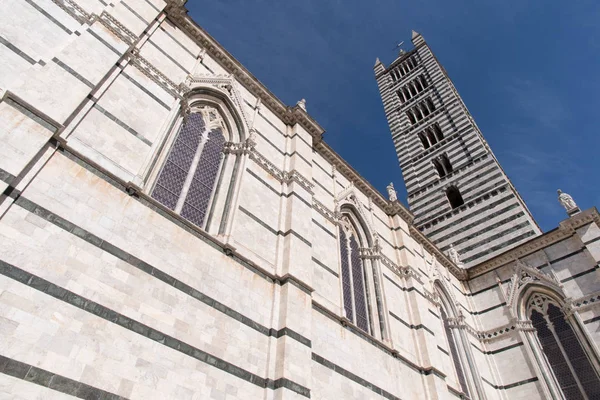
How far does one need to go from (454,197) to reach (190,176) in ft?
60.0

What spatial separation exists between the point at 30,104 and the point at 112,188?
1.55m

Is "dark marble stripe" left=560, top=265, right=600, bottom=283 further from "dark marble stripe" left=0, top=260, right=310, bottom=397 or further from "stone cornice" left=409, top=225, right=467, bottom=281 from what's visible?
"dark marble stripe" left=0, top=260, right=310, bottom=397

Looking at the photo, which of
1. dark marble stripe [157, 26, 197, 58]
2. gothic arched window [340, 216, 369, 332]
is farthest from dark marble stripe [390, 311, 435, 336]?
dark marble stripe [157, 26, 197, 58]

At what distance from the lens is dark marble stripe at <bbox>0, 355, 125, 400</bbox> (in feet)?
14.1

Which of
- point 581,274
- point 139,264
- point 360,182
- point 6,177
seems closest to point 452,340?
point 581,274

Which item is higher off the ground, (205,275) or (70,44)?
(70,44)

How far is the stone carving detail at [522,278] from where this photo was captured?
15.0 metres

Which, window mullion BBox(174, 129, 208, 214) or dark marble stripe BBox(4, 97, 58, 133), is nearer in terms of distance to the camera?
dark marble stripe BBox(4, 97, 58, 133)

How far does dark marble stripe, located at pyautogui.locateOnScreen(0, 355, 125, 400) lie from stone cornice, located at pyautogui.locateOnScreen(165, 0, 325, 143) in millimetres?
8465

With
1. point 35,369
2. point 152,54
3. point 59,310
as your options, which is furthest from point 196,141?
point 35,369

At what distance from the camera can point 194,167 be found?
8.84 m

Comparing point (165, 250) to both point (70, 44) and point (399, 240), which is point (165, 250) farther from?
point (399, 240)

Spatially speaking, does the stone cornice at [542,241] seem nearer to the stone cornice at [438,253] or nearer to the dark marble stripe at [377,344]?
the stone cornice at [438,253]

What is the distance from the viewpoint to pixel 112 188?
21.2ft
